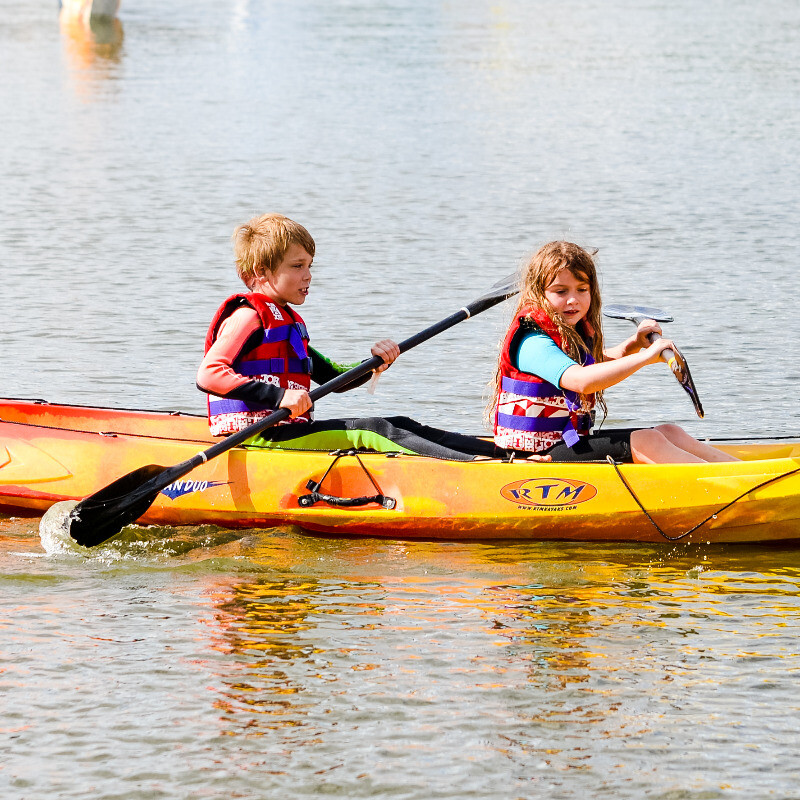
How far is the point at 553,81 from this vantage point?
27.9m

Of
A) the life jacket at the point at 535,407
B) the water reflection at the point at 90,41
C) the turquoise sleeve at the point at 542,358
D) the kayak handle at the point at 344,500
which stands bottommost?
the kayak handle at the point at 344,500

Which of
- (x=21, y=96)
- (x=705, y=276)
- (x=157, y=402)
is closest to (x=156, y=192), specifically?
(x=705, y=276)

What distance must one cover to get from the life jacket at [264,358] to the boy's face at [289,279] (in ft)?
0.14

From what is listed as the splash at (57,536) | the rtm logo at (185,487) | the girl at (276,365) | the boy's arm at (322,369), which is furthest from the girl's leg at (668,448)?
the splash at (57,536)

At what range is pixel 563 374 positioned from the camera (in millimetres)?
5848

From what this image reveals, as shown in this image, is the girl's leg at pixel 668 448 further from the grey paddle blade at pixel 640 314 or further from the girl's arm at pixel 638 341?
the grey paddle blade at pixel 640 314

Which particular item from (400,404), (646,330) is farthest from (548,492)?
(400,404)

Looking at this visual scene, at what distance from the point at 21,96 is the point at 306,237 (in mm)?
21447

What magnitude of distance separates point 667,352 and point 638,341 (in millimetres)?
345

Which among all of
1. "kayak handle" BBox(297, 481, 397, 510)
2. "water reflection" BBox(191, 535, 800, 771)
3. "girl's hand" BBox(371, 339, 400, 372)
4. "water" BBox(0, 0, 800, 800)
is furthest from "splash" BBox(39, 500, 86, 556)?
"girl's hand" BBox(371, 339, 400, 372)

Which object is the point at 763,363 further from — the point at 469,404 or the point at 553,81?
the point at 553,81

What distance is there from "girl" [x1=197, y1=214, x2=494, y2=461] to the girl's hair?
650mm

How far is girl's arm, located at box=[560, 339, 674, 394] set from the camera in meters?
5.66

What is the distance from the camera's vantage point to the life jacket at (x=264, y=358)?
6266mm
